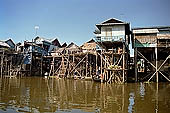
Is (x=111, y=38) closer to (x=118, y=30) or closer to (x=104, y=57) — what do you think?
(x=118, y=30)

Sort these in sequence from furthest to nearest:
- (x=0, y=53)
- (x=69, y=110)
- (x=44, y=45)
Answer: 1. (x=44, y=45)
2. (x=0, y=53)
3. (x=69, y=110)

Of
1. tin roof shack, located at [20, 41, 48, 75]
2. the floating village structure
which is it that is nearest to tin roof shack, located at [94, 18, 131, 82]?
the floating village structure

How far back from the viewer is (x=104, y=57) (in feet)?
83.9

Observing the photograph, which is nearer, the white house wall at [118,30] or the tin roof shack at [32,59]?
the white house wall at [118,30]

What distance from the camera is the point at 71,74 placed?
105ft

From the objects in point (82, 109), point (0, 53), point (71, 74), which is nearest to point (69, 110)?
point (82, 109)

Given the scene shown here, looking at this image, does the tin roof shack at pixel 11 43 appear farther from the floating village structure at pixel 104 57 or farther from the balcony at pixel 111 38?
the balcony at pixel 111 38

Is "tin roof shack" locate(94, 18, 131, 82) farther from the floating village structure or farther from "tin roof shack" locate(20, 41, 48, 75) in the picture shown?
"tin roof shack" locate(20, 41, 48, 75)

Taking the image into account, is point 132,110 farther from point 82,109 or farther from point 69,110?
point 69,110

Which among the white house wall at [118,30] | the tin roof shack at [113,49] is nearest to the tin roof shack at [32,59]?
the tin roof shack at [113,49]

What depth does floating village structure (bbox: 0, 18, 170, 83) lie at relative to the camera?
925 inches

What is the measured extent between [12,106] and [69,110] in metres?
3.22

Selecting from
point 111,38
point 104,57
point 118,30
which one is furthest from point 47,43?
point 118,30

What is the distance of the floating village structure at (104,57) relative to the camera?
2350 cm
